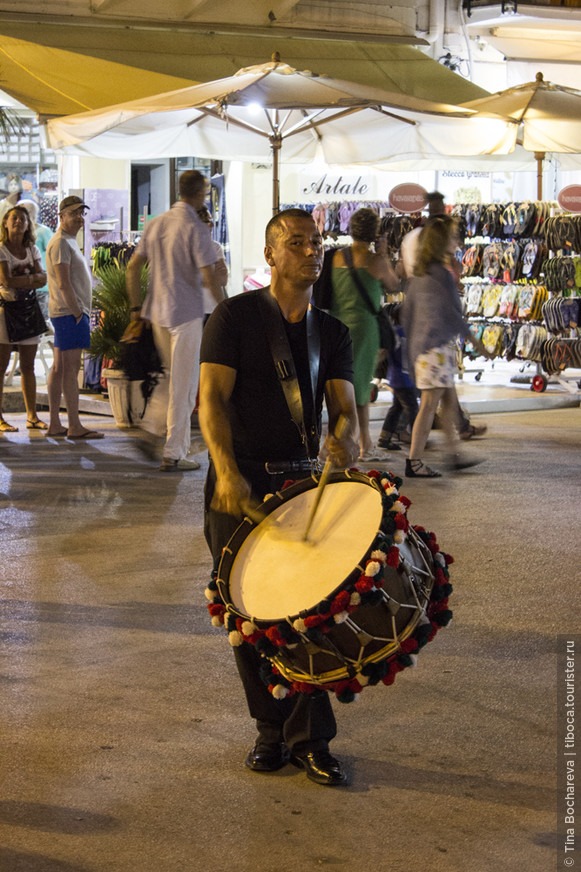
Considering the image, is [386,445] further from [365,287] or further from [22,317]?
[22,317]

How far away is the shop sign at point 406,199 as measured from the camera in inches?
573

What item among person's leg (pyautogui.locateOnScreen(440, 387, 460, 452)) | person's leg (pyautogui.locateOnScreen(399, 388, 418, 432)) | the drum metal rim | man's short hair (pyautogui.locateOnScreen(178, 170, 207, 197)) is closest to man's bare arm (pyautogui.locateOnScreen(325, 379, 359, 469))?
the drum metal rim

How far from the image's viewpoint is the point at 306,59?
17562mm

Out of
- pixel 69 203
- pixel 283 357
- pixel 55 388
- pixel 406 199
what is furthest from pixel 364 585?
pixel 406 199

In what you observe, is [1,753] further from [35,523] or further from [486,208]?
[486,208]

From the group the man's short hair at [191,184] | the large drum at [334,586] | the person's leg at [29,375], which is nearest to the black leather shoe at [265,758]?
the large drum at [334,586]

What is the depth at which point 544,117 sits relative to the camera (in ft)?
40.4

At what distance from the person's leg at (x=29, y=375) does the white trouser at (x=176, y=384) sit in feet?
6.94

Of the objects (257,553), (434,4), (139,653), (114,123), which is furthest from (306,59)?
(257,553)

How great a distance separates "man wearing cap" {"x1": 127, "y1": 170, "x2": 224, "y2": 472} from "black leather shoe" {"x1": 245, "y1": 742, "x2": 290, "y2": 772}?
5.26 meters

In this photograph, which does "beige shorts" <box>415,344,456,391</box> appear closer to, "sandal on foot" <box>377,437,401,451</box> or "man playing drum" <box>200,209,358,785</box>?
"sandal on foot" <box>377,437,401,451</box>

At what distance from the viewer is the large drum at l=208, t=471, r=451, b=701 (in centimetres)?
353

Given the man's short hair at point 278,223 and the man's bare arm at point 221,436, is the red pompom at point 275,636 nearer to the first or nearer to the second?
the man's bare arm at point 221,436

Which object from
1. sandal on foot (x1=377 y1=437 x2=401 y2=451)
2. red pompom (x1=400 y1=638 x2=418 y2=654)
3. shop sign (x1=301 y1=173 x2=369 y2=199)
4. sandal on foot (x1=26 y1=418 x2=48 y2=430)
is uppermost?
shop sign (x1=301 y1=173 x2=369 y2=199)
